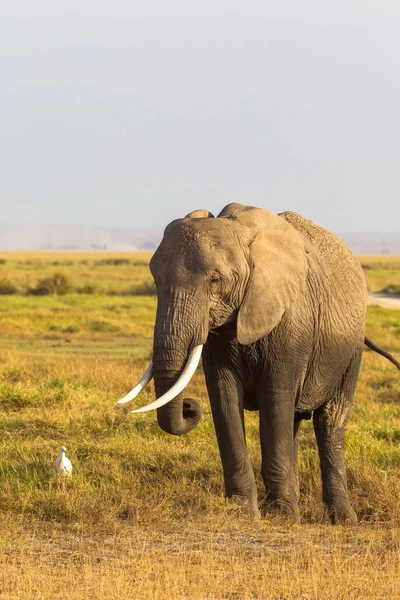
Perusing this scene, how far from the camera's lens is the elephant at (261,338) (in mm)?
6547

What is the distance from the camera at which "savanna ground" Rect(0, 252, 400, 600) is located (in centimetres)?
566

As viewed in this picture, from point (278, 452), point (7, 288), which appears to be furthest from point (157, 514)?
point (7, 288)

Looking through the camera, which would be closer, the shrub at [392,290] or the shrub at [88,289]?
the shrub at [88,289]

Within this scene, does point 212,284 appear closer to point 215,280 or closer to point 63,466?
point 215,280

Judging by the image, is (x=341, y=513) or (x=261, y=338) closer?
(x=261, y=338)

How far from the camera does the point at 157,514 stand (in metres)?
7.30

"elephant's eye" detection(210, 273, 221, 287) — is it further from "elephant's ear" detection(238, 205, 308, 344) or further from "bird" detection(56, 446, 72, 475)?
"bird" detection(56, 446, 72, 475)

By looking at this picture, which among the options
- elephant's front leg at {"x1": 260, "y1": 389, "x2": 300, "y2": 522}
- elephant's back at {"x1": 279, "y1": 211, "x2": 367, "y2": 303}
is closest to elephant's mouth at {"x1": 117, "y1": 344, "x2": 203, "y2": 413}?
elephant's front leg at {"x1": 260, "y1": 389, "x2": 300, "y2": 522}

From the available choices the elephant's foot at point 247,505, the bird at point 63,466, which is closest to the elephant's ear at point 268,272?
the elephant's foot at point 247,505

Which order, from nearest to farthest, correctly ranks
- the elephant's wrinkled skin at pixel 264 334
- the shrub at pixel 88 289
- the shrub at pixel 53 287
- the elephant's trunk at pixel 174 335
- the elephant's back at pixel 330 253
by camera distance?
the elephant's trunk at pixel 174 335
the elephant's wrinkled skin at pixel 264 334
the elephant's back at pixel 330 253
the shrub at pixel 53 287
the shrub at pixel 88 289

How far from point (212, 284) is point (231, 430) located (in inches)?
43.8

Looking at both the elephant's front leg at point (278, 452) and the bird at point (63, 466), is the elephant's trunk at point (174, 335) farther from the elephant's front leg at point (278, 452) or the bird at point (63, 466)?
the bird at point (63, 466)

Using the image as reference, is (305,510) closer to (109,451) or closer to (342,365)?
(342,365)

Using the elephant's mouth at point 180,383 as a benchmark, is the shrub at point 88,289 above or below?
below
